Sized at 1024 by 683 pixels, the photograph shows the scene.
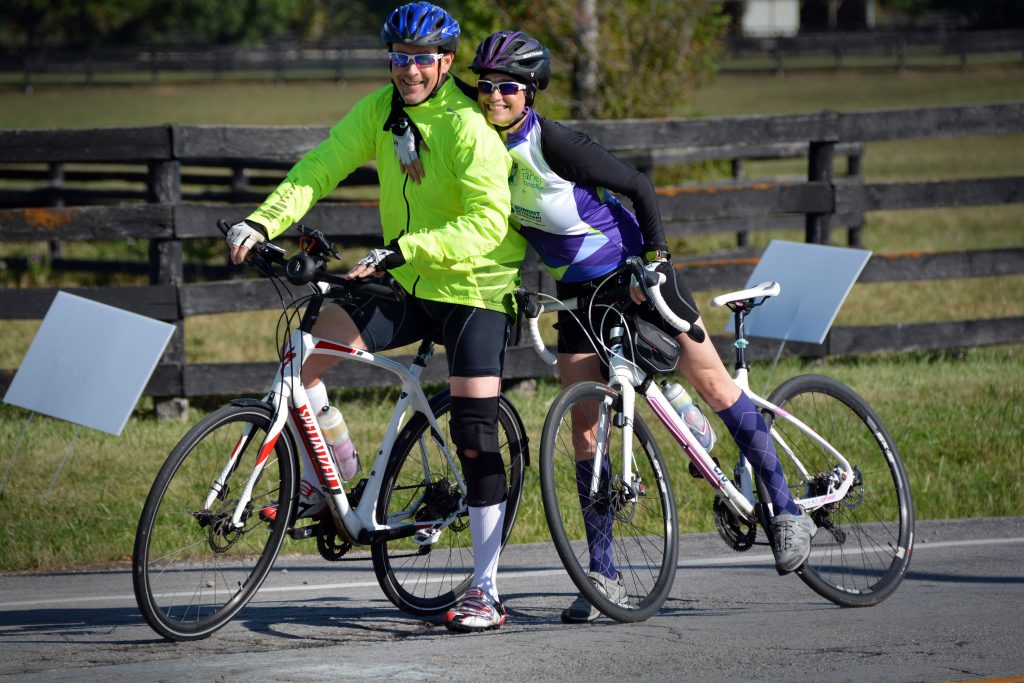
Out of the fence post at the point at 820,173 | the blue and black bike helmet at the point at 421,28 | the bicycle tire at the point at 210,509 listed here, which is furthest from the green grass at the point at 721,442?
the blue and black bike helmet at the point at 421,28

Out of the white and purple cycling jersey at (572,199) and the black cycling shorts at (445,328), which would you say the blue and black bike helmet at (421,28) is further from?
the black cycling shorts at (445,328)

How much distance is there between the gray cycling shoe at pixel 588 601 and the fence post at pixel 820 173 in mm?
5537

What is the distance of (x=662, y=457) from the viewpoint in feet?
17.8

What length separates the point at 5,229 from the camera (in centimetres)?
886

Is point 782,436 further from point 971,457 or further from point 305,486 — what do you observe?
point 971,457

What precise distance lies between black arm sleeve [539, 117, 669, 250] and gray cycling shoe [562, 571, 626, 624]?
126 centimetres

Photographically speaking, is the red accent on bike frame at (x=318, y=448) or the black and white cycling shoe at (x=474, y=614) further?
the black and white cycling shoe at (x=474, y=614)

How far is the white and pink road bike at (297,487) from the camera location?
502 cm

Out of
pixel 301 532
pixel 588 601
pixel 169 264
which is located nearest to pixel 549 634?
pixel 588 601

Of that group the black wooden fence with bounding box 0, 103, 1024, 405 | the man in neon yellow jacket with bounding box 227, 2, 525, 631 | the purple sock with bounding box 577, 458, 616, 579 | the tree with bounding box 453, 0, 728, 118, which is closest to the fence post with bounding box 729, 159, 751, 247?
the tree with bounding box 453, 0, 728, 118

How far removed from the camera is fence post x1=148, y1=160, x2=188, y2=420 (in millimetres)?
8852

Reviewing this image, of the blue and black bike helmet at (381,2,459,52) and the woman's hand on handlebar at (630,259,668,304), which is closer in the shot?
the blue and black bike helmet at (381,2,459,52)

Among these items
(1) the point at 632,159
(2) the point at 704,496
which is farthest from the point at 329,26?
(2) the point at 704,496

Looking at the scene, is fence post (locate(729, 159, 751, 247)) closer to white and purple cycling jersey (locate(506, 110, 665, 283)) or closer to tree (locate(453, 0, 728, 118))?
tree (locate(453, 0, 728, 118))
